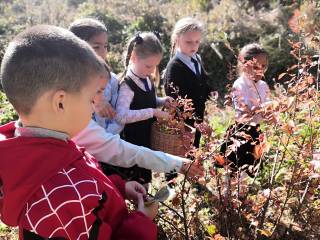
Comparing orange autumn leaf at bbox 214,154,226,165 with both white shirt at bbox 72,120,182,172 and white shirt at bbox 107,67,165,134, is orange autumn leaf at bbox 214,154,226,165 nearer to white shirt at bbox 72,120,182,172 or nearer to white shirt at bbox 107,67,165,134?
white shirt at bbox 72,120,182,172

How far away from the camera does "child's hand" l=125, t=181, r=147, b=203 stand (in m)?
1.71

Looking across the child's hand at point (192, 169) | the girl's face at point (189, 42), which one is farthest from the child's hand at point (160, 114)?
the girl's face at point (189, 42)

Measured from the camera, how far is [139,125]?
3.26 m

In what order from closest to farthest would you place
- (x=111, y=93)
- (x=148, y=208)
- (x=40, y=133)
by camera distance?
(x=40, y=133) < (x=148, y=208) < (x=111, y=93)

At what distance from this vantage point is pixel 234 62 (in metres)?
8.55

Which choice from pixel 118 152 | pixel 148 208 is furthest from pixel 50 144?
pixel 118 152

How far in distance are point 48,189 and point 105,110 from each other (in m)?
1.65

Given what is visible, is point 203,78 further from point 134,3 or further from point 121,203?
point 134,3

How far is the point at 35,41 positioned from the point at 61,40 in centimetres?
8

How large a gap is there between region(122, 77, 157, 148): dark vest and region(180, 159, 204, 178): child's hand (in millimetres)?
1229

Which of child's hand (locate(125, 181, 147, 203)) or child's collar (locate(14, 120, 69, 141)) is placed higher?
child's collar (locate(14, 120, 69, 141))

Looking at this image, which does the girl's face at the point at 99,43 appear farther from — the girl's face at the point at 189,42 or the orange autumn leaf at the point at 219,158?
the orange autumn leaf at the point at 219,158

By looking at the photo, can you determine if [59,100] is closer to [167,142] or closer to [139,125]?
[167,142]

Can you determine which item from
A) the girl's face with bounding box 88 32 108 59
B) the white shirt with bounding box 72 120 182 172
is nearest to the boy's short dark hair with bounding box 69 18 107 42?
the girl's face with bounding box 88 32 108 59
